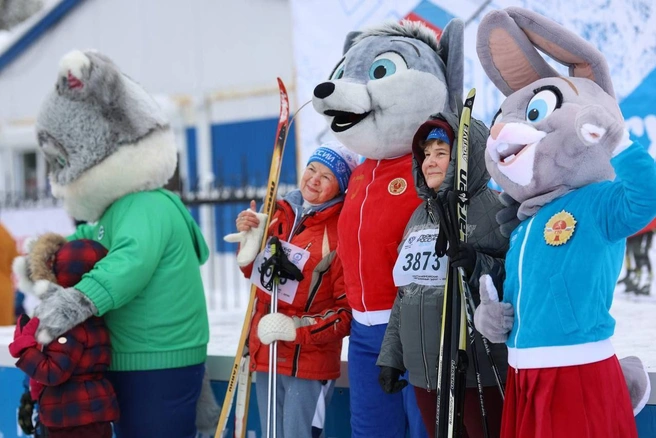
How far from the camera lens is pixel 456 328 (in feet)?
7.98

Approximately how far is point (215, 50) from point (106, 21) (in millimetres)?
2576

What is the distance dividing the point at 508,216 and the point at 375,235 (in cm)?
51

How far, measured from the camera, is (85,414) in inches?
125

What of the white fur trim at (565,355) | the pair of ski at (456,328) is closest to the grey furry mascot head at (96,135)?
the pair of ski at (456,328)

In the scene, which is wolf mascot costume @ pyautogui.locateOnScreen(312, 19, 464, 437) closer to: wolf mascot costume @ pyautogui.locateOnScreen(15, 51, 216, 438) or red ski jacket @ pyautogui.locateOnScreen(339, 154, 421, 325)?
red ski jacket @ pyautogui.locateOnScreen(339, 154, 421, 325)

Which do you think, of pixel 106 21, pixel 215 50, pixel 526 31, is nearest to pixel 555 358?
pixel 526 31

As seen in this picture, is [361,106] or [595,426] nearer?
[595,426]

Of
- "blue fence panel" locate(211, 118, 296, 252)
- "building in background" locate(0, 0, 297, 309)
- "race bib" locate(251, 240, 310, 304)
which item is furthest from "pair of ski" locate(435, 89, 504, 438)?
"blue fence panel" locate(211, 118, 296, 252)

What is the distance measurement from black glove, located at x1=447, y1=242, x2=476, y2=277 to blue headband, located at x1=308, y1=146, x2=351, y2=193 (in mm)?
873

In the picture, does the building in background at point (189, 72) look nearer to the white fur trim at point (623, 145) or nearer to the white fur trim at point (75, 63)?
the white fur trim at point (75, 63)

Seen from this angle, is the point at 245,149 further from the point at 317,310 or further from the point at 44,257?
the point at 317,310

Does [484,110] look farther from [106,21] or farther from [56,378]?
[106,21]


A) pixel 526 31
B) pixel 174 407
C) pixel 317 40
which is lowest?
pixel 174 407

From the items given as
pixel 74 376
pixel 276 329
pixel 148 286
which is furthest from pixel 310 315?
pixel 74 376
